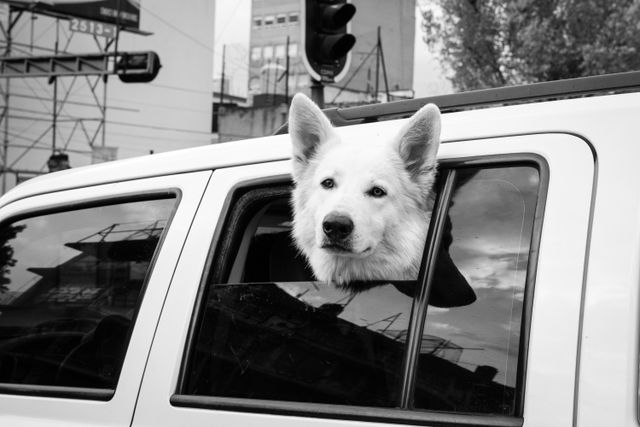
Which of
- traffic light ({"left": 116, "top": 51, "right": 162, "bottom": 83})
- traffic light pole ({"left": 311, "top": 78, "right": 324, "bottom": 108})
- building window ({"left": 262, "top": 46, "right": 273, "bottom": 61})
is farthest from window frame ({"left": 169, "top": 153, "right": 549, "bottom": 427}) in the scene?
building window ({"left": 262, "top": 46, "right": 273, "bottom": 61})

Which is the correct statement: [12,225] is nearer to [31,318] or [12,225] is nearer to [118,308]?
[31,318]

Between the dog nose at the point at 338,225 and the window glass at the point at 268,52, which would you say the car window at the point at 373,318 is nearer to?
the dog nose at the point at 338,225

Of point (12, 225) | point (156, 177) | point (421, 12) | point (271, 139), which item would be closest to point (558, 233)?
point (271, 139)

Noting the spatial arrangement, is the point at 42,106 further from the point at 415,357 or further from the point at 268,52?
the point at 268,52

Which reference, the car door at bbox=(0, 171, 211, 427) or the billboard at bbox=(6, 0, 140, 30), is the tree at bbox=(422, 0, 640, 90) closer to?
the car door at bbox=(0, 171, 211, 427)

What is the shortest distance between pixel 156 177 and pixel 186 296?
1.60 feet

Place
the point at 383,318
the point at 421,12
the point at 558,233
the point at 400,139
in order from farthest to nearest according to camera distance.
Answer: the point at 421,12 → the point at 400,139 → the point at 383,318 → the point at 558,233

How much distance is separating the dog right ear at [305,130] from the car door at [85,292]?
0.32m

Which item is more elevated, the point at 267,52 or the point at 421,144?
the point at 267,52

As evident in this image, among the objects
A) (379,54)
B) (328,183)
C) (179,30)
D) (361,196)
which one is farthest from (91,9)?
(361,196)

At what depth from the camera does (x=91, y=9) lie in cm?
3027

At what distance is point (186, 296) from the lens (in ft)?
6.75

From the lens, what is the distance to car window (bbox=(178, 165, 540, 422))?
1565mm

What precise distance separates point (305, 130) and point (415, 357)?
76 cm
